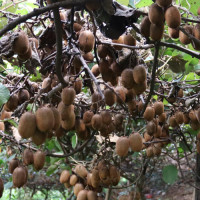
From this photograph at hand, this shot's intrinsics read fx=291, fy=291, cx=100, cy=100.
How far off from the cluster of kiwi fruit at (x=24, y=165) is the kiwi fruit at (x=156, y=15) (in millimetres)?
752

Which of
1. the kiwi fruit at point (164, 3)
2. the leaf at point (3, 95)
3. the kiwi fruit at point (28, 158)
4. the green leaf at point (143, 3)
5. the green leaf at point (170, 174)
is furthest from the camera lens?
the green leaf at point (170, 174)

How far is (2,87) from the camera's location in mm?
958

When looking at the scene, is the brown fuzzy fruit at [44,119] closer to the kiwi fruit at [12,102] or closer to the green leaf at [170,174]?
the kiwi fruit at [12,102]

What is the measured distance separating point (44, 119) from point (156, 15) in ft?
1.32

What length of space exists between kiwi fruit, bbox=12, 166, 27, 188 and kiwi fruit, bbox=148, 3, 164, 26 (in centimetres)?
81

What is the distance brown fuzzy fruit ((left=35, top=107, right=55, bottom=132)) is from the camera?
79 centimetres

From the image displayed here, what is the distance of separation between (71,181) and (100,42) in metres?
0.99

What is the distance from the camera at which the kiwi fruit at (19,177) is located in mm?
1173

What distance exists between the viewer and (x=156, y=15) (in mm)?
748

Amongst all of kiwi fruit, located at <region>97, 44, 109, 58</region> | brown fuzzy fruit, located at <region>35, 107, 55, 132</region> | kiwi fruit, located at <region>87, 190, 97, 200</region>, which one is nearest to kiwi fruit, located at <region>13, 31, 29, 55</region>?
brown fuzzy fruit, located at <region>35, 107, 55, 132</region>

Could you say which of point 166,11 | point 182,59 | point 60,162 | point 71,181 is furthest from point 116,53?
point 60,162

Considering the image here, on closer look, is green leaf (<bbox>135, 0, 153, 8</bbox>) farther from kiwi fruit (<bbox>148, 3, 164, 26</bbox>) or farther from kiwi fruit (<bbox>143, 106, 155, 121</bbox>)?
kiwi fruit (<bbox>143, 106, 155, 121</bbox>)

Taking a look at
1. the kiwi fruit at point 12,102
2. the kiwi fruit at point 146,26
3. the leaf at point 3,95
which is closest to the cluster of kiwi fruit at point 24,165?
the kiwi fruit at point 12,102

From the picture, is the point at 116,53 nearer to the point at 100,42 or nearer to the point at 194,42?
the point at 100,42
